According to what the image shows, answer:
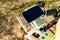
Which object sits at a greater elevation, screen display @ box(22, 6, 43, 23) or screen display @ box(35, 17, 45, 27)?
screen display @ box(22, 6, 43, 23)

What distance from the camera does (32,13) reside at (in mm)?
1399

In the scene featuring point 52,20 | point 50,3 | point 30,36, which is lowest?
point 30,36

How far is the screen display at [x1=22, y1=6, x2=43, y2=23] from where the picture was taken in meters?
1.39

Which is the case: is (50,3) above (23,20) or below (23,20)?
above

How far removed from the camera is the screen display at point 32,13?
4.55 feet

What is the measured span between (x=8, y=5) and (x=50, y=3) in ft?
1.06

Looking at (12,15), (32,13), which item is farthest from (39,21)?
(12,15)

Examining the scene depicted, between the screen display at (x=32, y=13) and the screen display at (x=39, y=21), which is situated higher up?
the screen display at (x=32, y=13)

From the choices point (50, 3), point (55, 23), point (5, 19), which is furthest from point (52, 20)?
point (5, 19)

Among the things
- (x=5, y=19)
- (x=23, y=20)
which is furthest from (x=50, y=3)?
(x=5, y=19)

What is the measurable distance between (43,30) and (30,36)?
0.34ft

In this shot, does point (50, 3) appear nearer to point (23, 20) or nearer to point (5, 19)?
point (23, 20)

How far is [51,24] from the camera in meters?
1.38

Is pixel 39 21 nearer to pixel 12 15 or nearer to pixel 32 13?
pixel 32 13
